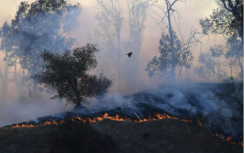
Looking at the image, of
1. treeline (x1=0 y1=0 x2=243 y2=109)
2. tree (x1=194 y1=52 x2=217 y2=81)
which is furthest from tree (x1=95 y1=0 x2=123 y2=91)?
tree (x1=194 y1=52 x2=217 y2=81)

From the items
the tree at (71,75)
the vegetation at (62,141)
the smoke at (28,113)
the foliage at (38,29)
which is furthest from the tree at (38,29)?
the vegetation at (62,141)

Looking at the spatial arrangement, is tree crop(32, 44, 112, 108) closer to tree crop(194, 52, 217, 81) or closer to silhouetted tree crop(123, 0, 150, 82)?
silhouetted tree crop(123, 0, 150, 82)

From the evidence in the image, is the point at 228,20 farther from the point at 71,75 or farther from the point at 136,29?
the point at 136,29

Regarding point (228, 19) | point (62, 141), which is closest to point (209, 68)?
point (228, 19)

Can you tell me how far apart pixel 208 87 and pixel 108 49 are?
36571mm

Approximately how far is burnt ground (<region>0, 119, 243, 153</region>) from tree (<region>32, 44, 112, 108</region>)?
5.35 meters

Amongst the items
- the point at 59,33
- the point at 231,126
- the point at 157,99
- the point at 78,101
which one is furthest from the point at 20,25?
the point at 231,126

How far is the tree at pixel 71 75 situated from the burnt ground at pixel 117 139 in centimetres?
535

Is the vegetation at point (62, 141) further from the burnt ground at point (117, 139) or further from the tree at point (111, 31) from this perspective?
the tree at point (111, 31)

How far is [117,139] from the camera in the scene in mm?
24469

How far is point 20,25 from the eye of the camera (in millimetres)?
52312

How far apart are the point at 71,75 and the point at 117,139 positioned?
9.61 metres

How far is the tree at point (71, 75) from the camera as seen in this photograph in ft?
94.7

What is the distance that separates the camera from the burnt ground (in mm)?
20250
